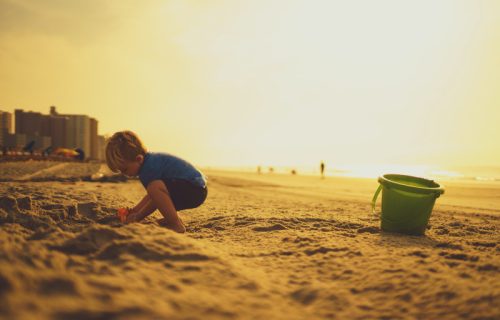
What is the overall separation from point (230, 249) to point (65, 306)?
1471mm

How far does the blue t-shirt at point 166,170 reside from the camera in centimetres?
291

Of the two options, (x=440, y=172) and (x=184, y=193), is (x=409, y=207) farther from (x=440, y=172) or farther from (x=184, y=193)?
(x=440, y=172)

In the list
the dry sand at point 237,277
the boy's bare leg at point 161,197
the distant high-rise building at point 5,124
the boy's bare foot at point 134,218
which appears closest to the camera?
the dry sand at point 237,277

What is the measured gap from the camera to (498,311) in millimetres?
1466

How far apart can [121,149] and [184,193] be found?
0.77m

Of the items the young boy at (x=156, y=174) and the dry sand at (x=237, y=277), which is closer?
the dry sand at (x=237, y=277)

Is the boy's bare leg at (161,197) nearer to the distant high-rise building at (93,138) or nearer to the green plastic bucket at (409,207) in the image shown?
the green plastic bucket at (409,207)

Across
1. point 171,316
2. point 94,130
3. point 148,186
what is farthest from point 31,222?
point 94,130

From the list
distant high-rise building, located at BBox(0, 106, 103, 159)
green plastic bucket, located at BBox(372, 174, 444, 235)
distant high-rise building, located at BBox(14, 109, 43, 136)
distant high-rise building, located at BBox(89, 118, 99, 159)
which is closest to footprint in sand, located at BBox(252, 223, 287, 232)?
green plastic bucket, located at BBox(372, 174, 444, 235)

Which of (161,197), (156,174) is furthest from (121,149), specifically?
(161,197)

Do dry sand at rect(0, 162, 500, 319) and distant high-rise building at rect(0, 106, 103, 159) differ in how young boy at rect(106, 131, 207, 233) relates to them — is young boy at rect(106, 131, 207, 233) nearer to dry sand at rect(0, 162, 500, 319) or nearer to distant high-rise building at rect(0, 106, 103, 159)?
dry sand at rect(0, 162, 500, 319)

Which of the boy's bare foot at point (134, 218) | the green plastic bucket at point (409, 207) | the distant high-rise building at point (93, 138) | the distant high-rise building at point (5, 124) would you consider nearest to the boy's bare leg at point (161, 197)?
the boy's bare foot at point (134, 218)

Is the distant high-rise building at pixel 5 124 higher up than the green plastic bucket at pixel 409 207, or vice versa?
the distant high-rise building at pixel 5 124

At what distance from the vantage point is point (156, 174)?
2.93m
